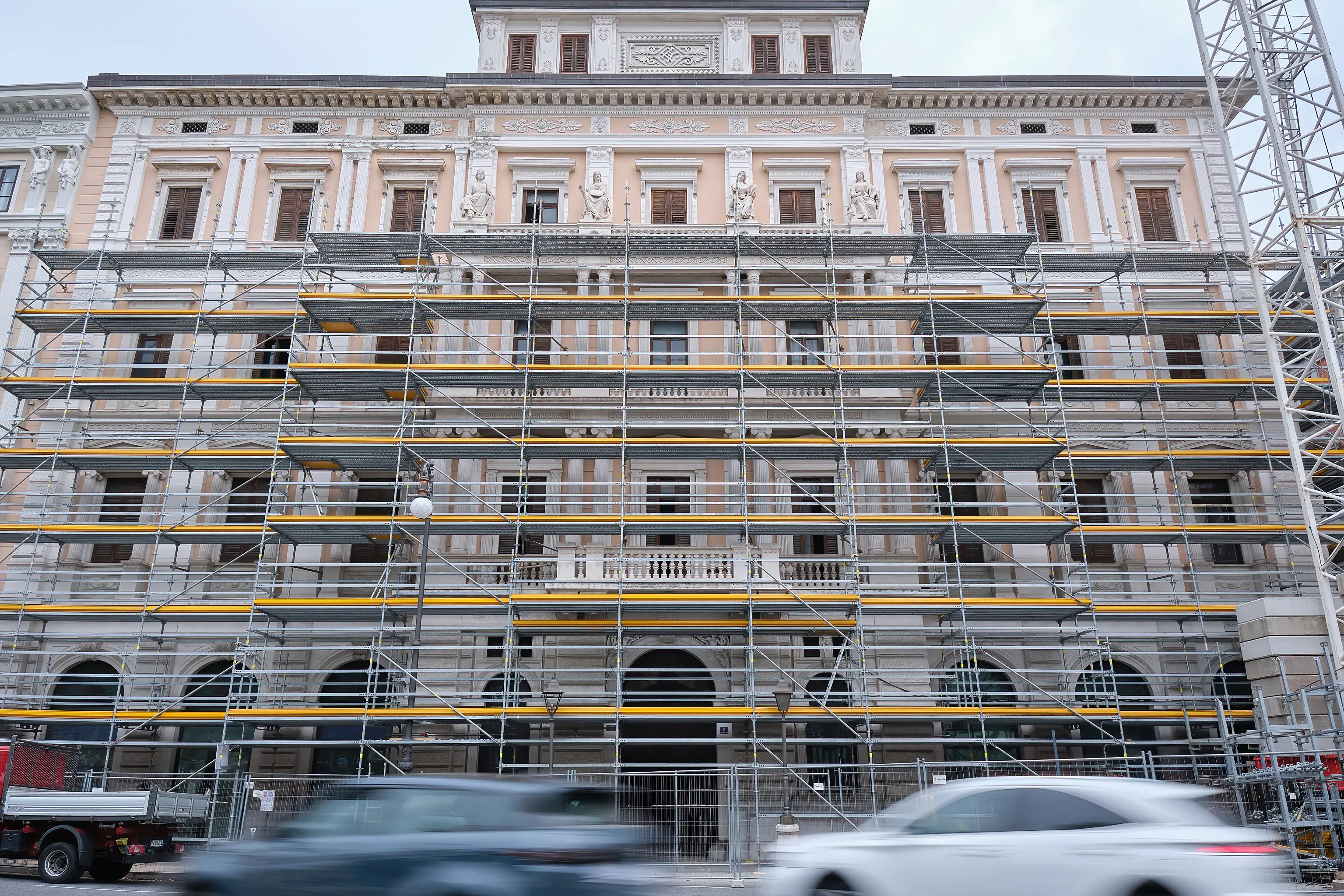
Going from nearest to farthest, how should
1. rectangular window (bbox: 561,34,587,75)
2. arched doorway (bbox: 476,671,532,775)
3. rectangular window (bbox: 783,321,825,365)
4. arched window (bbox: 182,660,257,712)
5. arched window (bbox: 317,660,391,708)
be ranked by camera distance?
arched doorway (bbox: 476,671,532,775), arched window (bbox: 182,660,257,712), arched window (bbox: 317,660,391,708), rectangular window (bbox: 783,321,825,365), rectangular window (bbox: 561,34,587,75)

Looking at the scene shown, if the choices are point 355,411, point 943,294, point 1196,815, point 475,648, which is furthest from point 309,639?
point 1196,815

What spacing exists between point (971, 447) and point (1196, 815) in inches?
685

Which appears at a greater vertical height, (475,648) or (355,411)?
(355,411)

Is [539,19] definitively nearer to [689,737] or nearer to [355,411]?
[355,411]

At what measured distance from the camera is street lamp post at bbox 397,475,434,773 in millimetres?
20125

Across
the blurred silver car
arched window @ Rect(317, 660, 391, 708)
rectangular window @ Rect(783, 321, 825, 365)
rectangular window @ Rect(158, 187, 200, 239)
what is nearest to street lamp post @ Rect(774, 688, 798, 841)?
the blurred silver car

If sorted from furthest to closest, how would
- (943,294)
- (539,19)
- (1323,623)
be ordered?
(539,19)
(943,294)
(1323,623)

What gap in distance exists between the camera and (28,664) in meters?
25.7

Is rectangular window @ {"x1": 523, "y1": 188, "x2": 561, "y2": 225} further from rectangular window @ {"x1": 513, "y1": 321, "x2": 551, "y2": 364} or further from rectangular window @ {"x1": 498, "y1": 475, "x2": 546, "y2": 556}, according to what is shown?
rectangular window @ {"x1": 498, "y1": 475, "x2": 546, "y2": 556}

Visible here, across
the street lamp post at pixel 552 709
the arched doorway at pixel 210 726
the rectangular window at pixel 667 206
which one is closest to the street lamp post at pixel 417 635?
the street lamp post at pixel 552 709

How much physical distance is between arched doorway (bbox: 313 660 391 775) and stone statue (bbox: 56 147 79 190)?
56.0 feet

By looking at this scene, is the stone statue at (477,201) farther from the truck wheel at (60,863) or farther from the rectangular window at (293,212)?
the truck wheel at (60,863)

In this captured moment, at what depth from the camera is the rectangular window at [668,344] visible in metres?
28.6

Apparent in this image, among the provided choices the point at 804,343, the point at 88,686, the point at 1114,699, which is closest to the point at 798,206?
the point at 804,343
